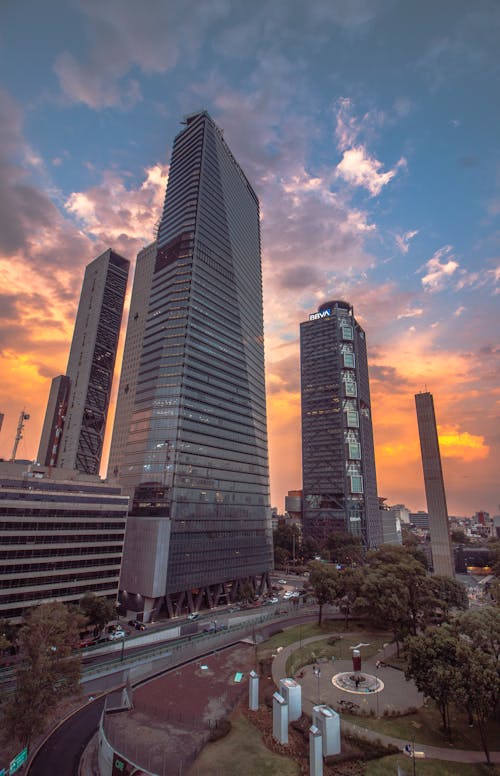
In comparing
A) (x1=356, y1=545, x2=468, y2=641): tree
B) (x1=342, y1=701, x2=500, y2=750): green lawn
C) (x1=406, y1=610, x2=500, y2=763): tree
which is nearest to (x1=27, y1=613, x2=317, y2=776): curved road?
(x1=342, y1=701, x2=500, y2=750): green lawn

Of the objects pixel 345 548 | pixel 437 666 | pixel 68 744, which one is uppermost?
pixel 345 548

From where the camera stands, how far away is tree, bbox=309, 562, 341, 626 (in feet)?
265

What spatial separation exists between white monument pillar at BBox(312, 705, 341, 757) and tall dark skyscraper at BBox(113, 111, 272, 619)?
214 feet

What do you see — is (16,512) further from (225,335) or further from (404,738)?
(225,335)

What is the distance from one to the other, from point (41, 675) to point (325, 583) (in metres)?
57.5

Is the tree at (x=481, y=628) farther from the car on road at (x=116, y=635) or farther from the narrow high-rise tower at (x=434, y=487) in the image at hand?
the narrow high-rise tower at (x=434, y=487)

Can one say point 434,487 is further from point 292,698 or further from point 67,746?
point 67,746

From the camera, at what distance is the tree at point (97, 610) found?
73812 millimetres

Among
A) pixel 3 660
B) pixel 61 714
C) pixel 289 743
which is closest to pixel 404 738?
pixel 289 743

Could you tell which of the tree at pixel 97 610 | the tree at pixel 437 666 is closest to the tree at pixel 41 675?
the tree at pixel 97 610

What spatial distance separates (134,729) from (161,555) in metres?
57.4

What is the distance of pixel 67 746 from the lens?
41562 mm

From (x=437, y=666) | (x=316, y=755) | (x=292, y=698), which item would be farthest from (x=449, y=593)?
(x=316, y=755)

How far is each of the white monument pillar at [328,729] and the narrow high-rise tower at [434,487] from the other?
93872 millimetres
